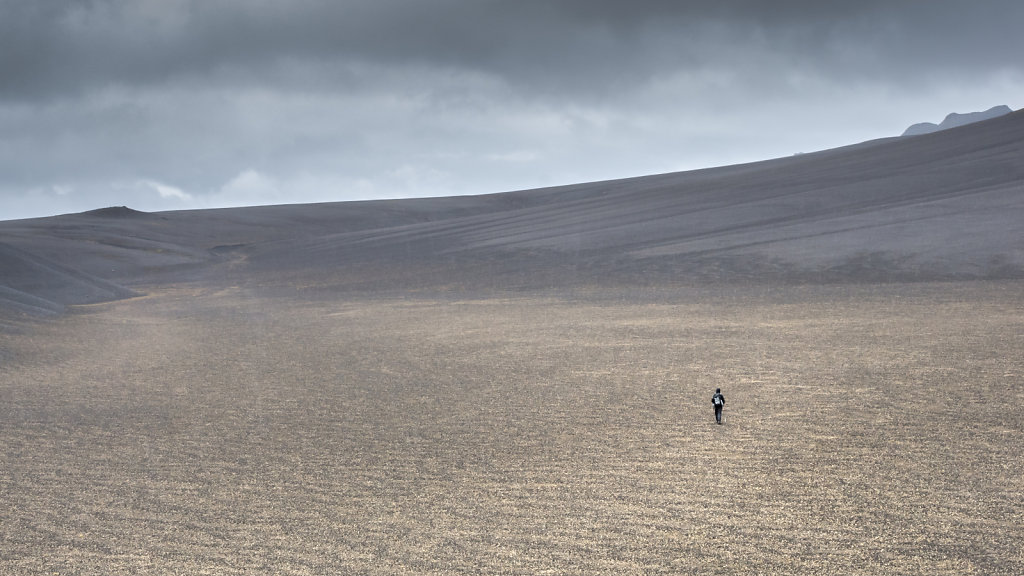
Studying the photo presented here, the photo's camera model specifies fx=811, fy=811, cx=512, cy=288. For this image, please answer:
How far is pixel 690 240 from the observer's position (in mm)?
46812

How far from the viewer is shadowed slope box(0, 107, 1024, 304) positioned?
3650 cm

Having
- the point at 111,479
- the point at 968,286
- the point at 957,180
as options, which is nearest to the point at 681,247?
the point at 968,286

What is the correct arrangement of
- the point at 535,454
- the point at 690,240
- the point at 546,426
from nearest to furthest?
the point at 535,454 < the point at 546,426 < the point at 690,240

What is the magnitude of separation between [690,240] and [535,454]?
37.6 m

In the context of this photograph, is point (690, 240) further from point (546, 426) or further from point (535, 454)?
point (535, 454)

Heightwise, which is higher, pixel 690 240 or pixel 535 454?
pixel 690 240

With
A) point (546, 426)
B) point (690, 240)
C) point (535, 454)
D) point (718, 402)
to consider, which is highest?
point (690, 240)

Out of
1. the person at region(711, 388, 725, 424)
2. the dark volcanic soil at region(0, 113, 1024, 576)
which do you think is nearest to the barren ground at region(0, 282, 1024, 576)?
the dark volcanic soil at region(0, 113, 1024, 576)

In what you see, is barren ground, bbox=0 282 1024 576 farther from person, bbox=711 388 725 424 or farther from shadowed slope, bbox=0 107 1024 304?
shadowed slope, bbox=0 107 1024 304

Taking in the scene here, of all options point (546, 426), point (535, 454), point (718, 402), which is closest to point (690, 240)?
point (546, 426)

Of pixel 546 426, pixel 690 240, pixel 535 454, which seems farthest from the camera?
pixel 690 240

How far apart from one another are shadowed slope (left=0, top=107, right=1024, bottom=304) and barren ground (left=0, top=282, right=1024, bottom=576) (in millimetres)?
15509

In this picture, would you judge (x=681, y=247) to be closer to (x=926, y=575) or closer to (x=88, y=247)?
(x=926, y=575)

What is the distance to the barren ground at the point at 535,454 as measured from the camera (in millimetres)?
7777
